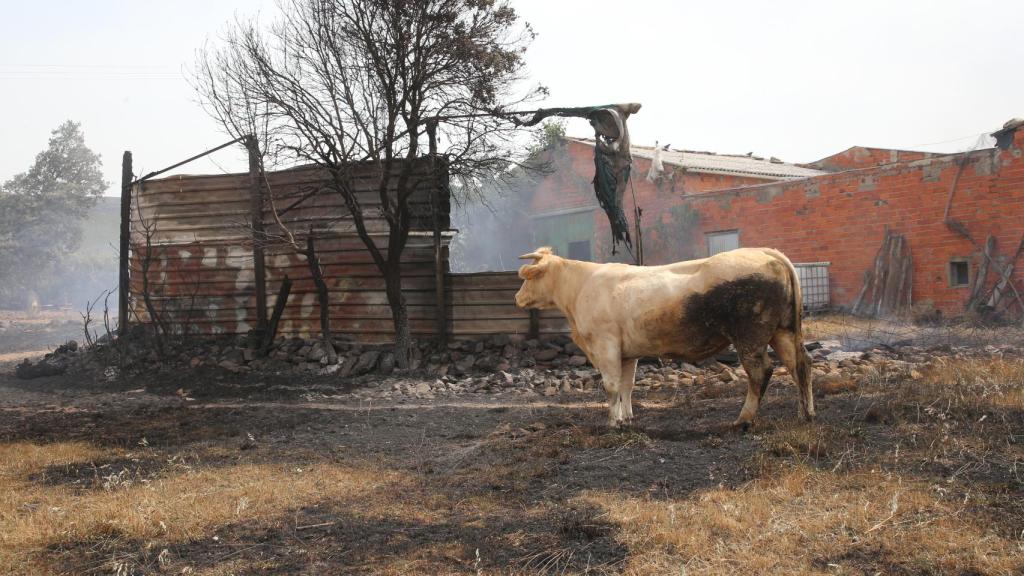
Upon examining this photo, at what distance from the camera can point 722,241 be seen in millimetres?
22453

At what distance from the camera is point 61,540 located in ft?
16.2

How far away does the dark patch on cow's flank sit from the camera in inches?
269

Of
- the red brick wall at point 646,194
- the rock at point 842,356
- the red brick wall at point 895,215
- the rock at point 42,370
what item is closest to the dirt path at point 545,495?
the rock at point 842,356

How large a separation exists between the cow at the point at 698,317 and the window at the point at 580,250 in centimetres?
2205

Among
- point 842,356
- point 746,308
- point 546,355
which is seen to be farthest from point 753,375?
point 546,355

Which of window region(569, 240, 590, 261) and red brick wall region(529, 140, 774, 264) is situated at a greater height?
red brick wall region(529, 140, 774, 264)

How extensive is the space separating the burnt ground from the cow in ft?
1.62

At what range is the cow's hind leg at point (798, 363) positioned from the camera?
6.94 meters

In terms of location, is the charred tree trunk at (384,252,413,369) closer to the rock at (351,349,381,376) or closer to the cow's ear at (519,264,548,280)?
the rock at (351,349,381,376)

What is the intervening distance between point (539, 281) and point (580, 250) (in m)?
22.2

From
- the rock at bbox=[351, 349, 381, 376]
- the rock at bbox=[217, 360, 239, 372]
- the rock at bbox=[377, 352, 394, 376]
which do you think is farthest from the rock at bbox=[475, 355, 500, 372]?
the rock at bbox=[217, 360, 239, 372]

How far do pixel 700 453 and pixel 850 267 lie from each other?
14.6 meters

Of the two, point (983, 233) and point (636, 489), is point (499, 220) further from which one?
point (636, 489)

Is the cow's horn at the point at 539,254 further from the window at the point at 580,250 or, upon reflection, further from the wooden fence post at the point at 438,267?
the window at the point at 580,250
